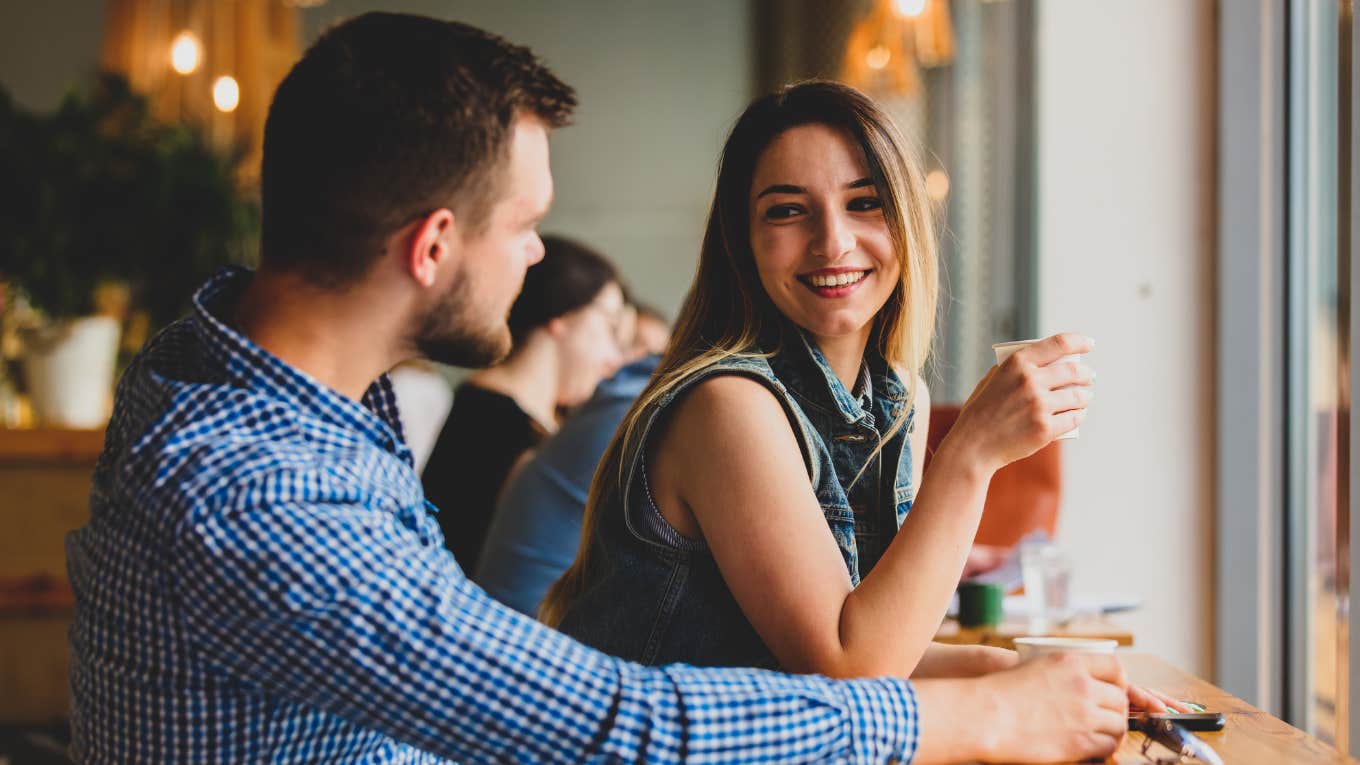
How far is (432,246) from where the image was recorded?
3.35ft

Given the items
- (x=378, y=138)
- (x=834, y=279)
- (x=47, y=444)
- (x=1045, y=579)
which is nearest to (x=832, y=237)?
(x=834, y=279)

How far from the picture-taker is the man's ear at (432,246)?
1010mm

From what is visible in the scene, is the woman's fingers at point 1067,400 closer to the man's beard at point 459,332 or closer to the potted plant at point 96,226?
the man's beard at point 459,332

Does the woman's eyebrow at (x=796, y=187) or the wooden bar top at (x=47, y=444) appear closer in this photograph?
the woman's eyebrow at (x=796, y=187)

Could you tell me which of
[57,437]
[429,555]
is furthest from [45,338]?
[429,555]

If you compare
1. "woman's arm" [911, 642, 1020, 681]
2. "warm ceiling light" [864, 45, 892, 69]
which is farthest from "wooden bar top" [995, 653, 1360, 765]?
"warm ceiling light" [864, 45, 892, 69]

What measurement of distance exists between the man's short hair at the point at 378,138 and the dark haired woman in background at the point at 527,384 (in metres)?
1.64

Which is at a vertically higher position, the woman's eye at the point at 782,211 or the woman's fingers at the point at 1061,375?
the woman's eye at the point at 782,211

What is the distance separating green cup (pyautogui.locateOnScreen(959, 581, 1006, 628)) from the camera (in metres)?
1.92

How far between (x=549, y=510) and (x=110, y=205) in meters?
2.73

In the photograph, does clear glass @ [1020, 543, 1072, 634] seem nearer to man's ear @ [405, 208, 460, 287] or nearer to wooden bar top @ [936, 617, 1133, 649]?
wooden bar top @ [936, 617, 1133, 649]

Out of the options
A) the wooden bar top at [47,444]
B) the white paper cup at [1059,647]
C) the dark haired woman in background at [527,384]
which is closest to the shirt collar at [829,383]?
the white paper cup at [1059,647]

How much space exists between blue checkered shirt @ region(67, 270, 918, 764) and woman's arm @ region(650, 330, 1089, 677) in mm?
189

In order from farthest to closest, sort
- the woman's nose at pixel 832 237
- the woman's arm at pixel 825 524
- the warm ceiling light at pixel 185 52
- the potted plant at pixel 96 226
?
the warm ceiling light at pixel 185 52 → the potted plant at pixel 96 226 → the woman's nose at pixel 832 237 → the woman's arm at pixel 825 524
